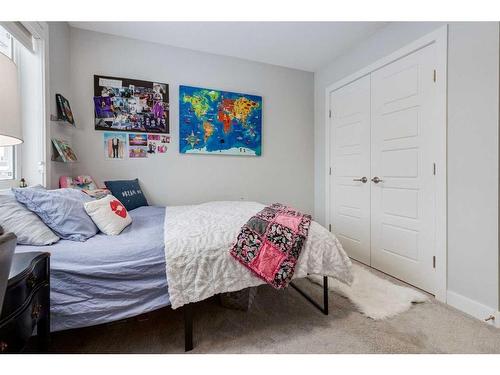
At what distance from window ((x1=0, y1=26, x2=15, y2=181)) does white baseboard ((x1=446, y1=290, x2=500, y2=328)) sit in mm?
3401

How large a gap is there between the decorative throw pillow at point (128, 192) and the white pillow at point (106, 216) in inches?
32.0

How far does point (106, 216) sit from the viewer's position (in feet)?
4.65

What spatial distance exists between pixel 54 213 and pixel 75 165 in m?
1.40

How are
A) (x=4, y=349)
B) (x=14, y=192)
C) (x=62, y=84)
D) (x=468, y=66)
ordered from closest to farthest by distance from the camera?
(x=4, y=349) → (x=14, y=192) → (x=468, y=66) → (x=62, y=84)

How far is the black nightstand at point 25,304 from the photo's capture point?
30.2 inches

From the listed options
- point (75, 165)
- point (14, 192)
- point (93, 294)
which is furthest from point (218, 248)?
point (75, 165)

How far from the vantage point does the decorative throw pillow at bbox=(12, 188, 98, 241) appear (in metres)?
1.25

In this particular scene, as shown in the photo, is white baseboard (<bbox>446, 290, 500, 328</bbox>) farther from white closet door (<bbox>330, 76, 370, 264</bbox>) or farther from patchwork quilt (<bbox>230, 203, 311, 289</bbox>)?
patchwork quilt (<bbox>230, 203, 311, 289</bbox>)

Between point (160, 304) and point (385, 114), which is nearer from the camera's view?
point (160, 304)

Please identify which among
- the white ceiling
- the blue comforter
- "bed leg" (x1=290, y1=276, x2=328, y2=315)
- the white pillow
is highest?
the white ceiling

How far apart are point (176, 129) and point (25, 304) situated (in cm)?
218

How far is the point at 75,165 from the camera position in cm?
240

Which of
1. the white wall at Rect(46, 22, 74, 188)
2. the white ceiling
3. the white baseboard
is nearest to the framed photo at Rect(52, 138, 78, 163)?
the white wall at Rect(46, 22, 74, 188)

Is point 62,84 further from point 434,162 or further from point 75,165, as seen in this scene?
point 434,162
